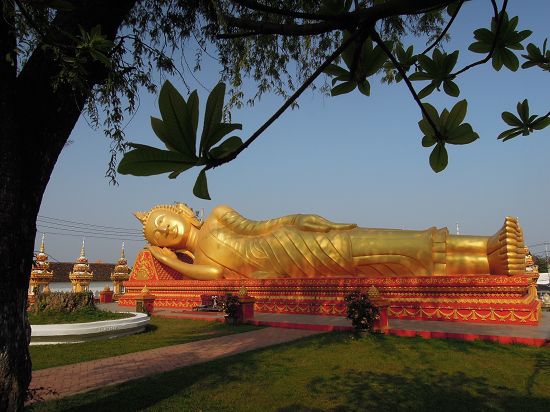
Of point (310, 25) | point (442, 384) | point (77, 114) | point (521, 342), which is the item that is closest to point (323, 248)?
point (521, 342)

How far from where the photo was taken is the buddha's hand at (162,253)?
14.2m

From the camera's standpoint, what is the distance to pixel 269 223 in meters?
12.5

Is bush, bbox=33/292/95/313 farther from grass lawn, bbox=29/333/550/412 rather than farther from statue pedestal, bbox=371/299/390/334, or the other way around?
statue pedestal, bbox=371/299/390/334

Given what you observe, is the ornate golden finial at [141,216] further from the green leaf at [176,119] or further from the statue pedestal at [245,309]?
the green leaf at [176,119]

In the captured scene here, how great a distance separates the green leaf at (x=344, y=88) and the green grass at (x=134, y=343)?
550cm

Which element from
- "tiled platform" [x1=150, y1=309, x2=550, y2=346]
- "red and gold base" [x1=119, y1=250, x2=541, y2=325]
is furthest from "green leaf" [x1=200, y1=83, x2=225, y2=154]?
"red and gold base" [x1=119, y1=250, x2=541, y2=325]

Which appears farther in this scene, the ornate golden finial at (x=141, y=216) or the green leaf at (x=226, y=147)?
the ornate golden finial at (x=141, y=216)

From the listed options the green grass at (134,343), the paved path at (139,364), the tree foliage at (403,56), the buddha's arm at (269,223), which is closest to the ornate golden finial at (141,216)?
the buddha's arm at (269,223)

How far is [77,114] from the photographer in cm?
235

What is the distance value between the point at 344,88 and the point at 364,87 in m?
0.07

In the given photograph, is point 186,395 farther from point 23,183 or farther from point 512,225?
point 512,225

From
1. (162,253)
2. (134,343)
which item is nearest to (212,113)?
(134,343)

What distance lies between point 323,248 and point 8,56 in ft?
31.5

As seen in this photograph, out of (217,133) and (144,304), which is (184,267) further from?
(217,133)
